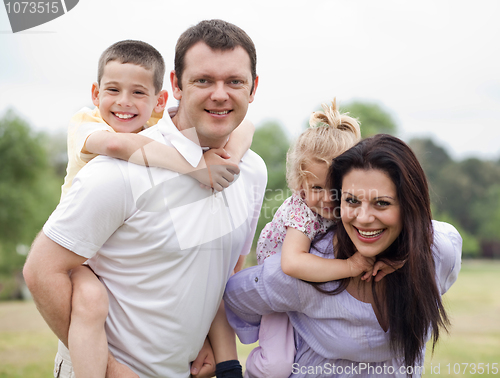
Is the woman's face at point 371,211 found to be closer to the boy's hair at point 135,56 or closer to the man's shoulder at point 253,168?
the man's shoulder at point 253,168

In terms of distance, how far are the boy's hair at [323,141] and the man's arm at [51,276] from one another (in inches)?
55.9

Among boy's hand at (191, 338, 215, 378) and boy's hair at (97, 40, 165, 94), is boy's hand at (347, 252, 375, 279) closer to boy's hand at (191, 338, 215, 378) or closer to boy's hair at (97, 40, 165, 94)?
boy's hand at (191, 338, 215, 378)

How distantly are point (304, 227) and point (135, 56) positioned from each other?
61.7 inches

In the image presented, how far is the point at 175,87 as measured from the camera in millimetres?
2564

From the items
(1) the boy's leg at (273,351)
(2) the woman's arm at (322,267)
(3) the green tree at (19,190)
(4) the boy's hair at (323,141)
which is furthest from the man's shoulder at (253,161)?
(3) the green tree at (19,190)

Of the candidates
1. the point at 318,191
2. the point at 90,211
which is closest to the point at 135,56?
the point at 90,211

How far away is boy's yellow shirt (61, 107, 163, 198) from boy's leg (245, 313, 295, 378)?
1410 mm

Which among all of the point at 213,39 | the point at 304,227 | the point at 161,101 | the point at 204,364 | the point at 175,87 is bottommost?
the point at 204,364

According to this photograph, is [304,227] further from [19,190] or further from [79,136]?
[19,190]

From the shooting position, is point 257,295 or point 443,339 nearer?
point 257,295

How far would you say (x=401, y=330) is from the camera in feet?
7.96

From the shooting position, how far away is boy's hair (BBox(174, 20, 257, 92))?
7.86 ft

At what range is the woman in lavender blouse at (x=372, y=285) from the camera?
7.69ft

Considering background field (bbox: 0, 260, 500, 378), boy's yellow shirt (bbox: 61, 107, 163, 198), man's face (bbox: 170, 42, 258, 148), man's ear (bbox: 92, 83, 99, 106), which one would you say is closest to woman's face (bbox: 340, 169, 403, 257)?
man's face (bbox: 170, 42, 258, 148)
